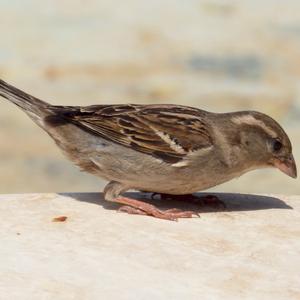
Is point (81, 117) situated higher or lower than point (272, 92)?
lower

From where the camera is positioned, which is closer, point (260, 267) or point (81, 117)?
point (260, 267)

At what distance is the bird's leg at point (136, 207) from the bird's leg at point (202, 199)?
0.21 m

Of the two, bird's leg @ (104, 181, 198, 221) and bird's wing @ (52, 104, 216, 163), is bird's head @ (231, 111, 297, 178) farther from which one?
bird's leg @ (104, 181, 198, 221)

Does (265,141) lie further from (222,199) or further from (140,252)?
(140,252)

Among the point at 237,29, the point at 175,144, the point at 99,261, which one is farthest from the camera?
the point at 237,29

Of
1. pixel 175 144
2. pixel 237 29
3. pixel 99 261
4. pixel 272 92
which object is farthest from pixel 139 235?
pixel 237 29

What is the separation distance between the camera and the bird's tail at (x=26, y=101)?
6.62 m

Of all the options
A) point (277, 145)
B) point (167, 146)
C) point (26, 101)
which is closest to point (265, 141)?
point (277, 145)

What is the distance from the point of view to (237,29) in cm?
1452

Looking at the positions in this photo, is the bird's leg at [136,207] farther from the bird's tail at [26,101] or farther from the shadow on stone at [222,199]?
the bird's tail at [26,101]

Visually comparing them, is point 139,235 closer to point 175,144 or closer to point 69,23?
point 175,144

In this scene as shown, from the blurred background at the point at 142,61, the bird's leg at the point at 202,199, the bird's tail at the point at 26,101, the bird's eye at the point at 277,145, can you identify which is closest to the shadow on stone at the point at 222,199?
the bird's leg at the point at 202,199

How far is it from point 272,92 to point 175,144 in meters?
6.74

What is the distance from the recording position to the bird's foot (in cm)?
578
